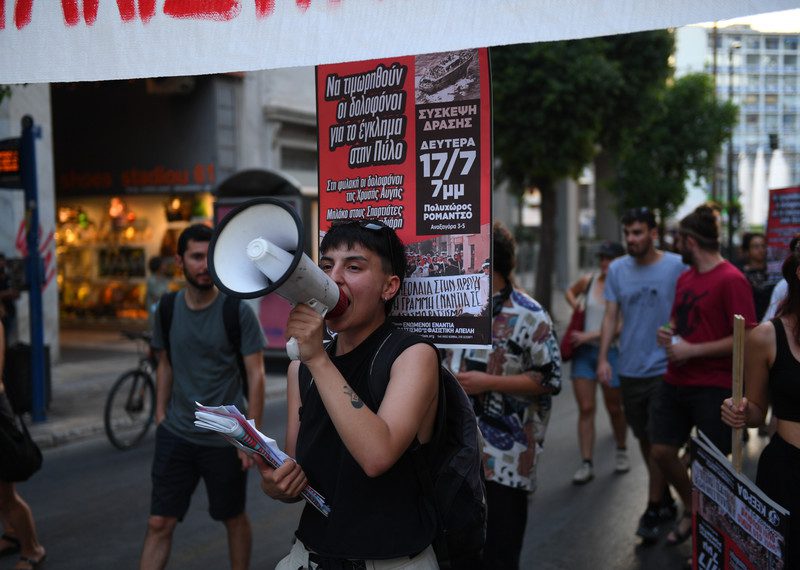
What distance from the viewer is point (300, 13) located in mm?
2445

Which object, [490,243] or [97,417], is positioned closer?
[490,243]

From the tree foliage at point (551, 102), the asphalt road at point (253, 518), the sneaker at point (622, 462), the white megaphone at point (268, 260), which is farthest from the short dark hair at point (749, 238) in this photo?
the white megaphone at point (268, 260)

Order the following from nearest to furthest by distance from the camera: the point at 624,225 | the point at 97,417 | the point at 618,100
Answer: the point at 624,225 → the point at 97,417 → the point at 618,100

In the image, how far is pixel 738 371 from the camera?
3143mm

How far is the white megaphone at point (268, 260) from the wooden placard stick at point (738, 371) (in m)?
1.59

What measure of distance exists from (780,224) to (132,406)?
23.6ft

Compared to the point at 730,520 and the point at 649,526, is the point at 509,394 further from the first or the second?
the point at 649,526

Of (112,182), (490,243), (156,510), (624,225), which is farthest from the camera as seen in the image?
(112,182)

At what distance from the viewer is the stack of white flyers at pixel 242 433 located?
2.23 m

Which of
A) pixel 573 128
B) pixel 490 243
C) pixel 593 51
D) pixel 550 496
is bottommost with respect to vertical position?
pixel 550 496

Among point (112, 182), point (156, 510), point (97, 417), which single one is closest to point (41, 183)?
point (112, 182)

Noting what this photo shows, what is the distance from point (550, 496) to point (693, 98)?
3034cm

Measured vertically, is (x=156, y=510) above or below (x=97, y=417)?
above

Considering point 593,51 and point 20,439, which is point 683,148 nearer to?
point 593,51
